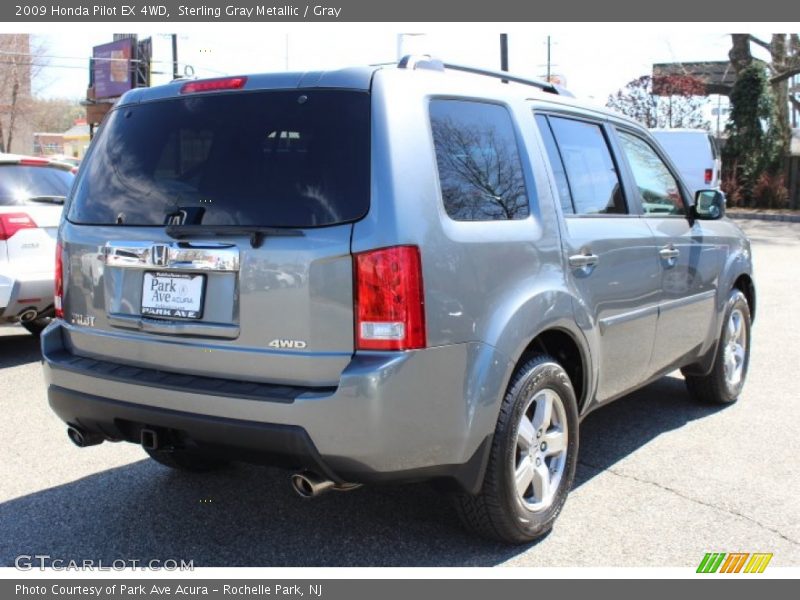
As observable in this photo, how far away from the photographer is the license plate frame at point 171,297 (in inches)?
124

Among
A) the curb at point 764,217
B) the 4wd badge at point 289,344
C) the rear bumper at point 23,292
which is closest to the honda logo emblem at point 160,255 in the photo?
the 4wd badge at point 289,344

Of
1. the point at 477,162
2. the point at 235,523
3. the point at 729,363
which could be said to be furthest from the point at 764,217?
the point at 235,523

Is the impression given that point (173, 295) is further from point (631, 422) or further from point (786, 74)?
point (786, 74)

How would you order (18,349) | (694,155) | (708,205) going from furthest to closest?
(694,155)
(18,349)
(708,205)

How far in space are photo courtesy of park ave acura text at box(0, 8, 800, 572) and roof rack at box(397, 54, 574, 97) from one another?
0.01 meters

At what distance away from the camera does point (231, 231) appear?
3064 mm

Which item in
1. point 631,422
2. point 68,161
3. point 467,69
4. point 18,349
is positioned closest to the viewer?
point 467,69

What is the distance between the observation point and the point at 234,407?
300 cm

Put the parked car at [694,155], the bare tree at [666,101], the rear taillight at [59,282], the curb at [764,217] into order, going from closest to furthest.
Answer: the rear taillight at [59,282]
the parked car at [694,155]
the curb at [764,217]
the bare tree at [666,101]

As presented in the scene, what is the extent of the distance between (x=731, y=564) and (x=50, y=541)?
2.89 metres

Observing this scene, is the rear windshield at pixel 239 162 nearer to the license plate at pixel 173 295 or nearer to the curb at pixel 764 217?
the license plate at pixel 173 295

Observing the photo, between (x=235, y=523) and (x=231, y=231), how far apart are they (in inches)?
57.9

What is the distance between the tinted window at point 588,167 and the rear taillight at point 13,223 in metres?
4.74

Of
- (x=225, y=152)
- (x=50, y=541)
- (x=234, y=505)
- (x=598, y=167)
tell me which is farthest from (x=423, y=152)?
(x=50, y=541)
